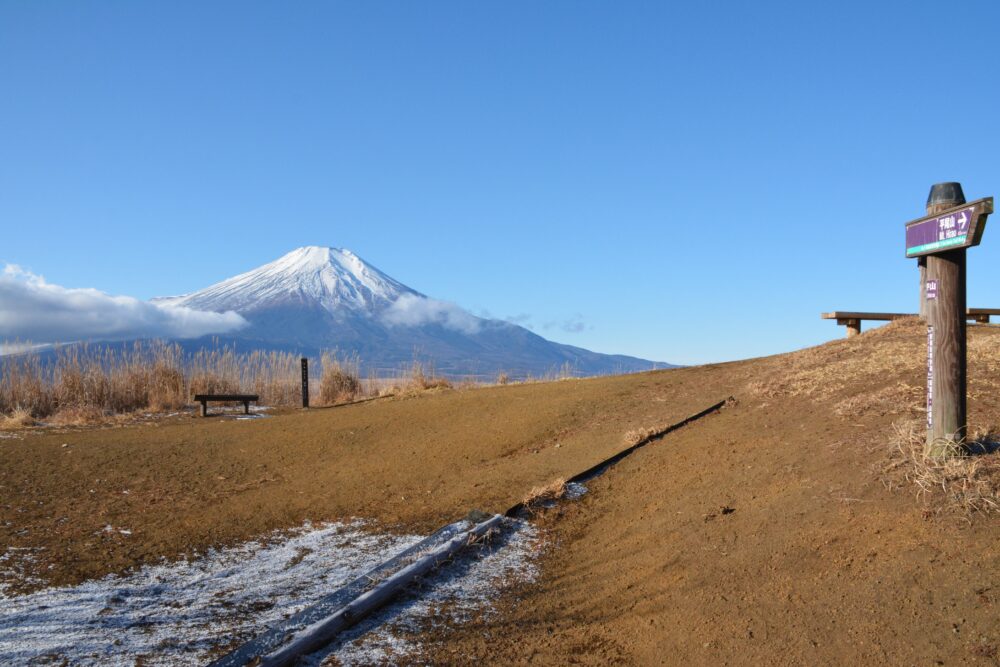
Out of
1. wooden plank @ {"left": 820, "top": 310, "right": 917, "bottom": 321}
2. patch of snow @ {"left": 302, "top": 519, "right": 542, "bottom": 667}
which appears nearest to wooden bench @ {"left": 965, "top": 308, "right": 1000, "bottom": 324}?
wooden plank @ {"left": 820, "top": 310, "right": 917, "bottom": 321}

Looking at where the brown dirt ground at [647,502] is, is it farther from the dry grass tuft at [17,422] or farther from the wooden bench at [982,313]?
the wooden bench at [982,313]

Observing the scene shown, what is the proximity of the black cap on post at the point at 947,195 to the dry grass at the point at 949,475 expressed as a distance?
1.71 m

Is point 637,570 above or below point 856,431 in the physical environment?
below

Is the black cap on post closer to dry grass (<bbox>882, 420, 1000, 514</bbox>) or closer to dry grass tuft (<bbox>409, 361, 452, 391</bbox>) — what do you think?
dry grass (<bbox>882, 420, 1000, 514</bbox>)

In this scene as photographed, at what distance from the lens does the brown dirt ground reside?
14.0ft

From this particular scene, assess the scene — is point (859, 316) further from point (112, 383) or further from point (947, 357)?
point (112, 383)

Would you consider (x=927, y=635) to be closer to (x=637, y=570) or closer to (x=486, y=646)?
(x=637, y=570)

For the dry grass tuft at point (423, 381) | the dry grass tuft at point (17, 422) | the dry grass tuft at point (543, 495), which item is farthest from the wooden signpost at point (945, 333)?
the dry grass tuft at point (423, 381)

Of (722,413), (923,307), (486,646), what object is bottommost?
(486,646)

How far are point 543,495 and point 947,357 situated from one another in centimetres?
356

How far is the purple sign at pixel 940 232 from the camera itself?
16.8 feet

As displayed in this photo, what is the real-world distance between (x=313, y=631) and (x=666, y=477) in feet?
13.1

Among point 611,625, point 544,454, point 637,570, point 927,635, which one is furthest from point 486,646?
point 544,454

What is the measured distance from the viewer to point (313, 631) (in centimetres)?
429
